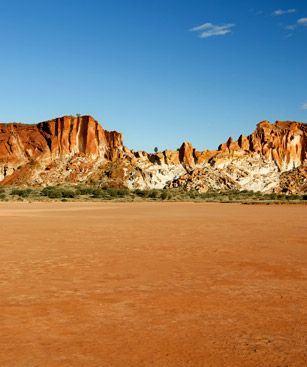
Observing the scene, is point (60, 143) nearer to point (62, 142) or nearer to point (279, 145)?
point (62, 142)

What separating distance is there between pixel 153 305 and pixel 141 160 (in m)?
88.2

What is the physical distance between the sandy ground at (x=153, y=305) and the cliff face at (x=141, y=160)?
7137 cm

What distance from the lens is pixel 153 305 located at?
700 cm

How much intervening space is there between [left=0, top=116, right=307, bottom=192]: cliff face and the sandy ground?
7137cm

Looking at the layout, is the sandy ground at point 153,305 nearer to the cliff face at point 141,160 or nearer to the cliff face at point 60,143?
the cliff face at point 141,160

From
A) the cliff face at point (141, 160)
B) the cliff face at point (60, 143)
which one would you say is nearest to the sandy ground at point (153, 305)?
the cliff face at point (141, 160)

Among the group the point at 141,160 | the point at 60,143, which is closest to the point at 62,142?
the point at 60,143

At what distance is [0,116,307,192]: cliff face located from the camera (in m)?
87.4

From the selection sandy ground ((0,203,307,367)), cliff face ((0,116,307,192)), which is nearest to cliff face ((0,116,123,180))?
cliff face ((0,116,307,192))

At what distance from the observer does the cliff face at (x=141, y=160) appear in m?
87.4

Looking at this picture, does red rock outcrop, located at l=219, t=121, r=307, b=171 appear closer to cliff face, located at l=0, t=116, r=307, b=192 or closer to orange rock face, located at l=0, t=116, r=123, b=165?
cliff face, located at l=0, t=116, r=307, b=192

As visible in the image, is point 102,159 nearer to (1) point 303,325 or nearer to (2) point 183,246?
(2) point 183,246

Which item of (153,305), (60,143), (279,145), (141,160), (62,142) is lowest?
(153,305)

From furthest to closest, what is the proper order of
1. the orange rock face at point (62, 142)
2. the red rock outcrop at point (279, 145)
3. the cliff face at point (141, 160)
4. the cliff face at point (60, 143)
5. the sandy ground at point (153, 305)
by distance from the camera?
the orange rock face at point (62, 142), the cliff face at point (60, 143), the red rock outcrop at point (279, 145), the cliff face at point (141, 160), the sandy ground at point (153, 305)
